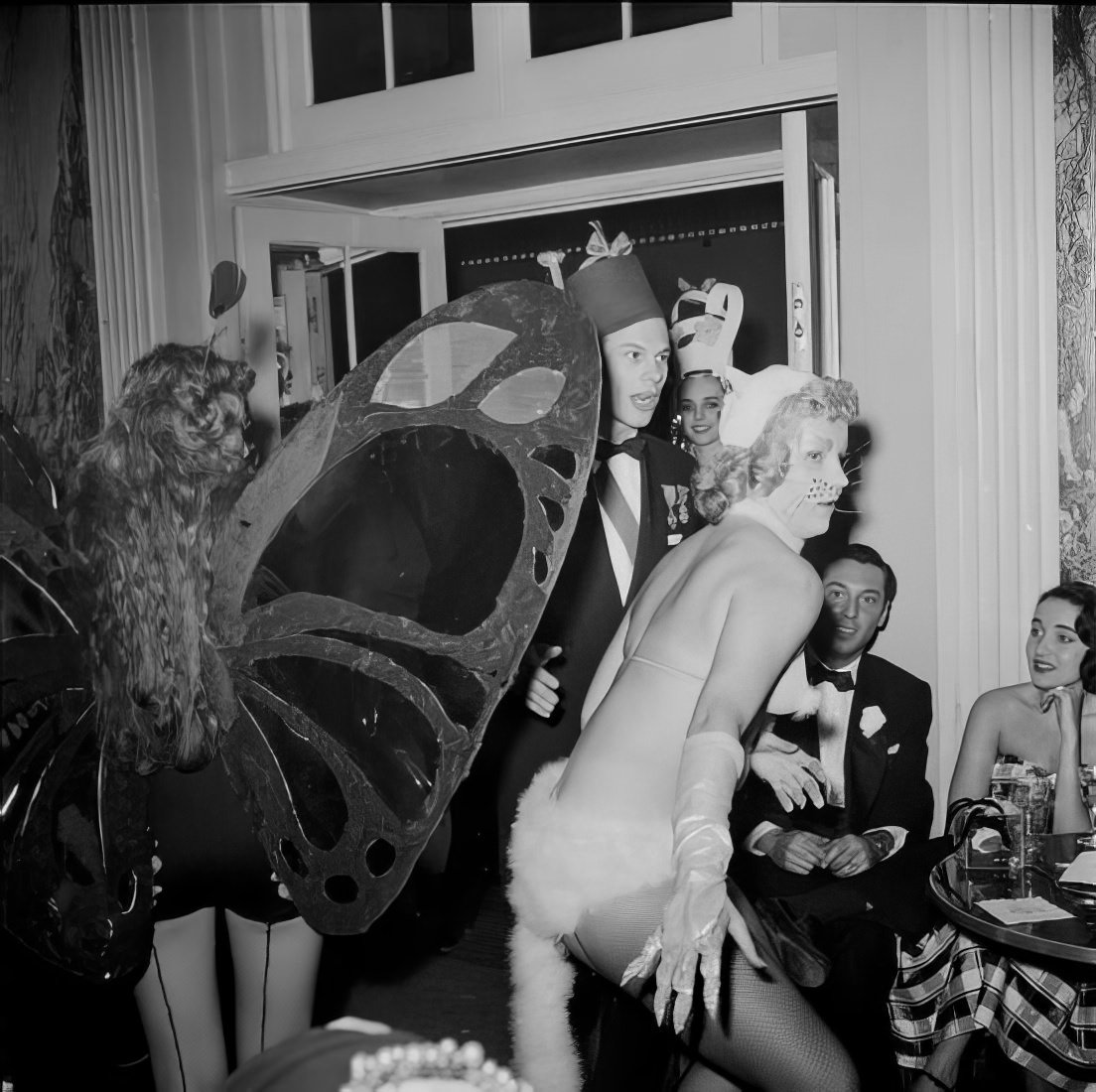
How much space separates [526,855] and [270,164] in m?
1.34

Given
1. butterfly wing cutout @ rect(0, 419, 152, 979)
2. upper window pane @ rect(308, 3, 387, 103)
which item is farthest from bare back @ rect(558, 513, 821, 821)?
upper window pane @ rect(308, 3, 387, 103)

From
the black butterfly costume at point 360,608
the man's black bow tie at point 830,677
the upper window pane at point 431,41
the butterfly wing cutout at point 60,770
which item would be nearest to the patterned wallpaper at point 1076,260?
the man's black bow tie at point 830,677

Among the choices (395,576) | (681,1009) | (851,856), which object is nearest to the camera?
(681,1009)

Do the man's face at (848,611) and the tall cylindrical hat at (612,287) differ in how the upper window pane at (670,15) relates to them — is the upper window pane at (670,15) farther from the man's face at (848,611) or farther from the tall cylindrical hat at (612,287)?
the man's face at (848,611)

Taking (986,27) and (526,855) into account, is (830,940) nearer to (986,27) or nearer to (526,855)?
(526,855)

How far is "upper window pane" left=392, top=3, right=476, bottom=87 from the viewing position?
2.13m

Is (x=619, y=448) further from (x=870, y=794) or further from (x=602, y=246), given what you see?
(x=870, y=794)

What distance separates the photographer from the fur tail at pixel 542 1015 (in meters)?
2.07

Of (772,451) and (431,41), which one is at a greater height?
(431,41)

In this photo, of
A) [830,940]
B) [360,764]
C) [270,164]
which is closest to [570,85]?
[270,164]

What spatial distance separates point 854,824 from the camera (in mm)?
1945

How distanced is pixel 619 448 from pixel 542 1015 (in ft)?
3.14

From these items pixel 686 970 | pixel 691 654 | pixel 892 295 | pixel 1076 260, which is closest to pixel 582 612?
Answer: pixel 691 654

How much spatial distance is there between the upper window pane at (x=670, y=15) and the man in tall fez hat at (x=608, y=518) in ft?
1.05
